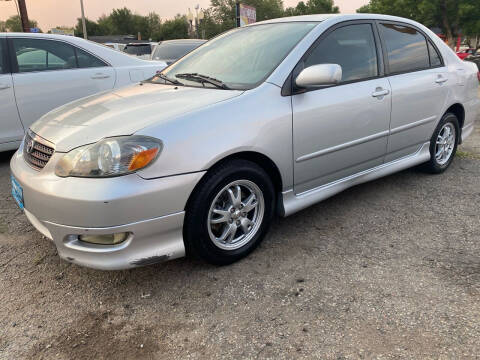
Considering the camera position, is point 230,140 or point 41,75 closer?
point 230,140

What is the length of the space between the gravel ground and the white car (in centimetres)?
172

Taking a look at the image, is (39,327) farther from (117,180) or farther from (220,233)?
(220,233)

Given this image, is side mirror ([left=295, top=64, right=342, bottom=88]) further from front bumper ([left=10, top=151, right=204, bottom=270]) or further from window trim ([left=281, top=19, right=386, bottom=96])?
front bumper ([left=10, top=151, right=204, bottom=270])

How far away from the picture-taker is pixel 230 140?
2.35 m

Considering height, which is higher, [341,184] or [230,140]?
[230,140]

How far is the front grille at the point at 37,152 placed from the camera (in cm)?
231

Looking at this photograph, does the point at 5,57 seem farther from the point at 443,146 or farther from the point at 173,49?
the point at 173,49

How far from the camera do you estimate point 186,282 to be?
8.01ft

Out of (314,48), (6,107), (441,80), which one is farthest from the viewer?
(6,107)

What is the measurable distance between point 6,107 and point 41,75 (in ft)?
1.70

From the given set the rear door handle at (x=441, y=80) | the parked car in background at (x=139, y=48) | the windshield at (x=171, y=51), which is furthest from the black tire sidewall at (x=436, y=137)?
the parked car in background at (x=139, y=48)

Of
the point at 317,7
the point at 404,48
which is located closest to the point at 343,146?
the point at 404,48

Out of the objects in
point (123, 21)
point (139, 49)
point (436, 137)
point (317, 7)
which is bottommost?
point (436, 137)

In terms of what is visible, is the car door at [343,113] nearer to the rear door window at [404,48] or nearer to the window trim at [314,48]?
the window trim at [314,48]
